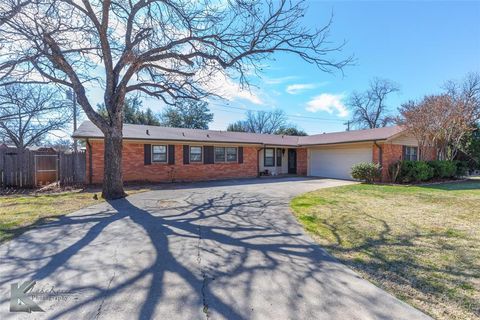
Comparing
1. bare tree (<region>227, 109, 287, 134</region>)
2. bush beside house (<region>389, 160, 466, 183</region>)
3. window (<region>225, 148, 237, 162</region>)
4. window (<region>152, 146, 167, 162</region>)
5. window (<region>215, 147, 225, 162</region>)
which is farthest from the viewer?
bare tree (<region>227, 109, 287, 134</region>)

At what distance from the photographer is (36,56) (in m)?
7.74

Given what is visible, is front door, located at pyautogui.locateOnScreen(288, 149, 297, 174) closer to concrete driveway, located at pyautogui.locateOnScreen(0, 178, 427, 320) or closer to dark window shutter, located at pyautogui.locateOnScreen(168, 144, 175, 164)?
dark window shutter, located at pyautogui.locateOnScreen(168, 144, 175, 164)

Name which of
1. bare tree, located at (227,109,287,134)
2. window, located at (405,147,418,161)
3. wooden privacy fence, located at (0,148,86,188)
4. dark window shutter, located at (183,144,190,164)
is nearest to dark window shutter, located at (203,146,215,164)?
dark window shutter, located at (183,144,190,164)

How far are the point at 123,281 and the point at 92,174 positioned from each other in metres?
11.4

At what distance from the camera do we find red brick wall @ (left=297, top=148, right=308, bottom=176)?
67.4 feet

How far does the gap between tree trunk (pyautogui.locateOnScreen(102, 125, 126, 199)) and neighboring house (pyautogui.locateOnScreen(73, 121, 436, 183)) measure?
413cm

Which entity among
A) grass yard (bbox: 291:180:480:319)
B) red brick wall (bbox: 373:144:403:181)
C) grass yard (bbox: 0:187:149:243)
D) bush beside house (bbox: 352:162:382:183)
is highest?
Result: red brick wall (bbox: 373:144:403:181)

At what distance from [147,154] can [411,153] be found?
16447mm

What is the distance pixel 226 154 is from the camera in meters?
16.9

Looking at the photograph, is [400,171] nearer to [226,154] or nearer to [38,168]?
[226,154]

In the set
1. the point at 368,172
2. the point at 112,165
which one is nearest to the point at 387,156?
the point at 368,172

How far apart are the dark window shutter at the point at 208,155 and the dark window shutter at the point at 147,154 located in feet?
10.4

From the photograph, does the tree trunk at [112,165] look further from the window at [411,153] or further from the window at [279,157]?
the window at [411,153]

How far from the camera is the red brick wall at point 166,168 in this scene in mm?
13047
